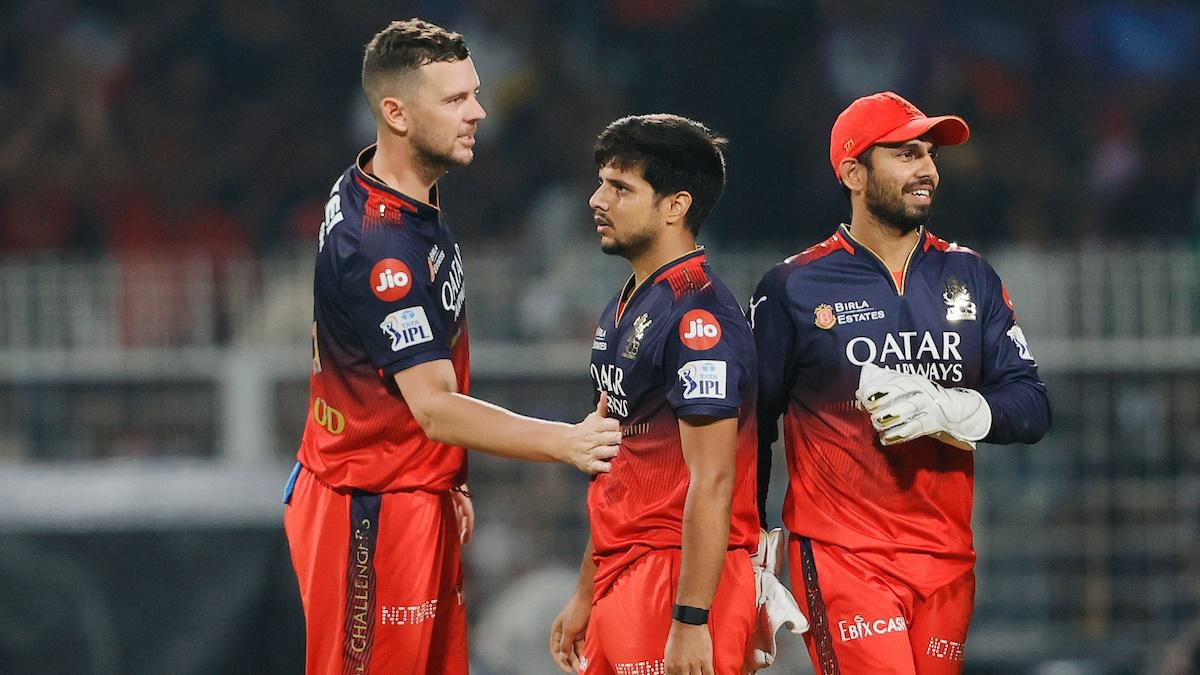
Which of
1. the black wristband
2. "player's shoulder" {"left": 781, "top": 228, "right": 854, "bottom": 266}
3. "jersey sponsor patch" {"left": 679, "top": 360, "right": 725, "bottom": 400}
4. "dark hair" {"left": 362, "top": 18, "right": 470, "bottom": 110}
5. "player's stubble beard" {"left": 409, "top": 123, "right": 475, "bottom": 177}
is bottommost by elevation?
the black wristband

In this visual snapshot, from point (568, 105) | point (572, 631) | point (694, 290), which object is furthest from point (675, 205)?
point (568, 105)

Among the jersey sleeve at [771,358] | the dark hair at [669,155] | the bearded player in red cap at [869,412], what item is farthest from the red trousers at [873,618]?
the dark hair at [669,155]

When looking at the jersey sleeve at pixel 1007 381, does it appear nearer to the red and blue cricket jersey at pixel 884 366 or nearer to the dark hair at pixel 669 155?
the red and blue cricket jersey at pixel 884 366

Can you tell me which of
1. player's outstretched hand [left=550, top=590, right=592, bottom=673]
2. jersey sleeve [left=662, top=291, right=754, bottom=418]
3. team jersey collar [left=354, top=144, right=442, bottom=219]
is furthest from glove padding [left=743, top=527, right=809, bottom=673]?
team jersey collar [left=354, top=144, right=442, bottom=219]

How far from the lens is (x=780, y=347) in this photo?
491 centimetres

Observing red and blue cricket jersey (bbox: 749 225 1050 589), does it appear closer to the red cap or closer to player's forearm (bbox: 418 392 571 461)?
the red cap

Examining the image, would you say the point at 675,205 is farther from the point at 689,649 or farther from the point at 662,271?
the point at 689,649

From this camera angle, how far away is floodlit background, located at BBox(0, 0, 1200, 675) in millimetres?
7215

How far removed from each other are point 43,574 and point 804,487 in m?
3.74

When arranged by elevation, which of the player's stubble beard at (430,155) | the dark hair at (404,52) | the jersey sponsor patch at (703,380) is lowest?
the jersey sponsor patch at (703,380)

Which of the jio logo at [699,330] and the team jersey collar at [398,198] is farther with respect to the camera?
the team jersey collar at [398,198]

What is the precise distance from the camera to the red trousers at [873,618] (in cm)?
475

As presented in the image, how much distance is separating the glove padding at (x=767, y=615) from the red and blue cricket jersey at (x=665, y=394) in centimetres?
18

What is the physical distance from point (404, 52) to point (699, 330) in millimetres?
1195
